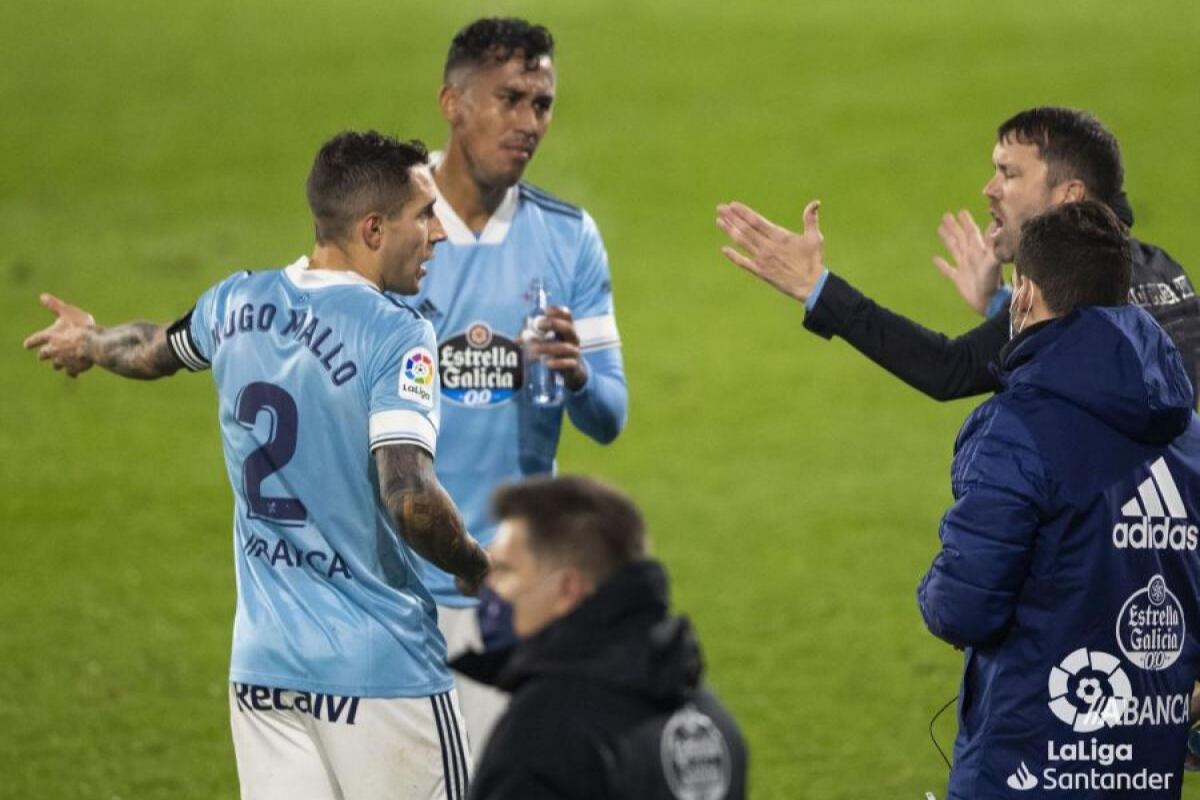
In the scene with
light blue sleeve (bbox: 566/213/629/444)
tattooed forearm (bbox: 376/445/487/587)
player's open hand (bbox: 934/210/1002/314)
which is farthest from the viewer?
light blue sleeve (bbox: 566/213/629/444)

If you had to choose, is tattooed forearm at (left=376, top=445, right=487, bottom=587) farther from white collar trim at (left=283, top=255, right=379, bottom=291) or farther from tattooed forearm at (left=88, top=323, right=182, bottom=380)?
tattooed forearm at (left=88, top=323, right=182, bottom=380)

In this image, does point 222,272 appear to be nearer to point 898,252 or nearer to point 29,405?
point 29,405

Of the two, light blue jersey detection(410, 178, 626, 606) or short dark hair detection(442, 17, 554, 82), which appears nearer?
light blue jersey detection(410, 178, 626, 606)

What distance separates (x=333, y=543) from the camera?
491 centimetres

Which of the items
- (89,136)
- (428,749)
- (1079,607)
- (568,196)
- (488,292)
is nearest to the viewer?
(1079,607)

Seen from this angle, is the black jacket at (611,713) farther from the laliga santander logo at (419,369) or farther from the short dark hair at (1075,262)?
the short dark hair at (1075,262)

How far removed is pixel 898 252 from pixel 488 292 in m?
13.4

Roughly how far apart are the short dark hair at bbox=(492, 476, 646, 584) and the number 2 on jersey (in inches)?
54.6

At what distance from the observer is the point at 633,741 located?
3434mm

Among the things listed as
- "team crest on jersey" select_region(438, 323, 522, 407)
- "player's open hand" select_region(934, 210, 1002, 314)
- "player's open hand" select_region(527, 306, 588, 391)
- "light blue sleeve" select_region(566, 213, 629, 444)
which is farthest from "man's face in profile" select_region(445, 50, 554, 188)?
"player's open hand" select_region(934, 210, 1002, 314)

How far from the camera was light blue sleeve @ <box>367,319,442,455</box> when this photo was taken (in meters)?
4.81

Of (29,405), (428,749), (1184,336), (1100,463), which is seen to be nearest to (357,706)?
(428,749)

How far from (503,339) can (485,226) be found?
445 mm

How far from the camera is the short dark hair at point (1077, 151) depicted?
5648 mm
